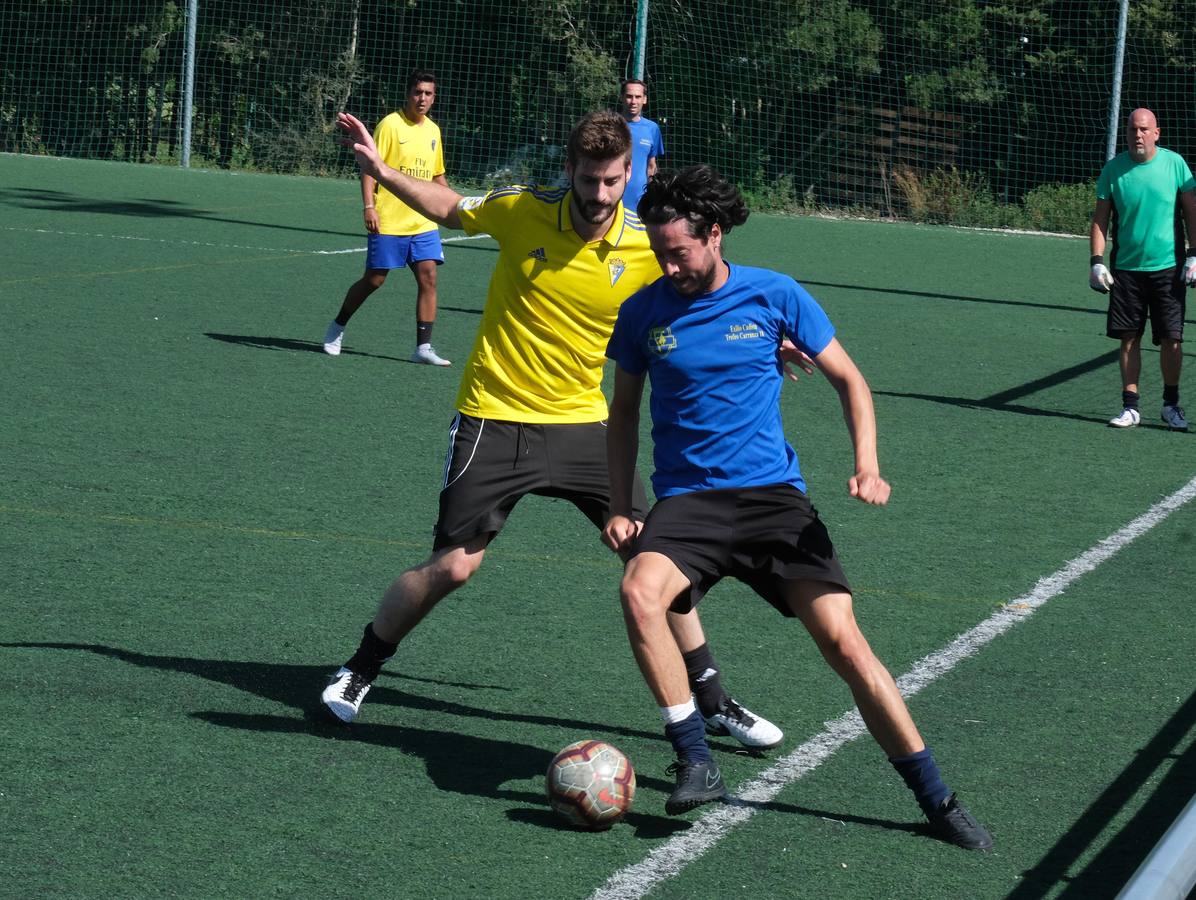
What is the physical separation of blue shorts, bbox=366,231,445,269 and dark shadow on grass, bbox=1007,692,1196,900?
794cm

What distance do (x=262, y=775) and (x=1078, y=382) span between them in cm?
960

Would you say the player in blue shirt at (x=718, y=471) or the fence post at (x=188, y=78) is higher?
the fence post at (x=188, y=78)

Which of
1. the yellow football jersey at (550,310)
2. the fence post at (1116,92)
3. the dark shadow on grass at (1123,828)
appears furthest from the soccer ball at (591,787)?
the fence post at (1116,92)

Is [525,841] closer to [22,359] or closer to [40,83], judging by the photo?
[22,359]

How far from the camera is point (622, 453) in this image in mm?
5020

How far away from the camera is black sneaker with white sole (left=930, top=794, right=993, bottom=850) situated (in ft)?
15.3

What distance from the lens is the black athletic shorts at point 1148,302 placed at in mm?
11367

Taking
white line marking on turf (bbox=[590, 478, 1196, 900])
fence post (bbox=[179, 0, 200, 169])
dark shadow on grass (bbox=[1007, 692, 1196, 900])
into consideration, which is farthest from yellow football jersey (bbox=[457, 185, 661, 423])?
fence post (bbox=[179, 0, 200, 169])

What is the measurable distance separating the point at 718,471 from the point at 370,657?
1386mm

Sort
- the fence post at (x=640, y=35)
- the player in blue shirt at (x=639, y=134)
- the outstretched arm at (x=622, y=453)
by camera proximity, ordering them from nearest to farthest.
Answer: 1. the outstretched arm at (x=622, y=453)
2. the player in blue shirt at (x=639, y=134)
3. the fence post at (x=640, y=35)

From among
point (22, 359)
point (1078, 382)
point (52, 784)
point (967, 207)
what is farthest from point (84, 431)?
point (967, 207)

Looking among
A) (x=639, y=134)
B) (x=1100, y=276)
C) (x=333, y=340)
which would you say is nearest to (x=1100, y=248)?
(x=1100, y=276)

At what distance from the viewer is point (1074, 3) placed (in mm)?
27500

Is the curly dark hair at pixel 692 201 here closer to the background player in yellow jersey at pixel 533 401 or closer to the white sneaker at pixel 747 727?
the background player in yellow jersey at pixel 533 401
